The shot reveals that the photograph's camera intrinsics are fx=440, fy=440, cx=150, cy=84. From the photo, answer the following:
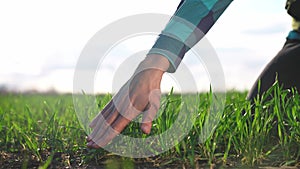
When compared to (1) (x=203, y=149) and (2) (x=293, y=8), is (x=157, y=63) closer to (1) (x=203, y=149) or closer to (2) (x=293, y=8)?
(1) (x=203, y=149)

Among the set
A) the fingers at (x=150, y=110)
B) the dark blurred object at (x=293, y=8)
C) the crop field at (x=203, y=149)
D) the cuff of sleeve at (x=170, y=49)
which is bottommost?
the crop field at (x=203, y=149)

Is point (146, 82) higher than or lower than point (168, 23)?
lower

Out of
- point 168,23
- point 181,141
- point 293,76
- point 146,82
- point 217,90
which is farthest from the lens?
point 293,76

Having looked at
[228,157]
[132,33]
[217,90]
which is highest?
[132,33]

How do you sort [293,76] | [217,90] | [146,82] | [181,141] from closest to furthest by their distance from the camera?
[146,82]
[181,141]
[217,90]
[293,76]

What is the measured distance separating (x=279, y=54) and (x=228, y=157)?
134 centimetres

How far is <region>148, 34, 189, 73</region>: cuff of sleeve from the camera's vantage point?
197 centimetres

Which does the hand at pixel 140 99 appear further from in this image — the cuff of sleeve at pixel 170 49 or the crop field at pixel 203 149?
the crop field at pixel 203 149

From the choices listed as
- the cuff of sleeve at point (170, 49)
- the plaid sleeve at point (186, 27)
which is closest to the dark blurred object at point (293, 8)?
the plaid sleeve at point (186, 27)

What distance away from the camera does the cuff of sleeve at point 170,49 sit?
1966 millimetres

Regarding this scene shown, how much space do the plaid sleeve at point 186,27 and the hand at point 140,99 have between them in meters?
0.05

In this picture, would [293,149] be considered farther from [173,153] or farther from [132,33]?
[132,33]

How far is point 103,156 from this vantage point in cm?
Answer: 226

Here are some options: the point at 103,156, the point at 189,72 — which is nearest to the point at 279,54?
the point at 189,72
